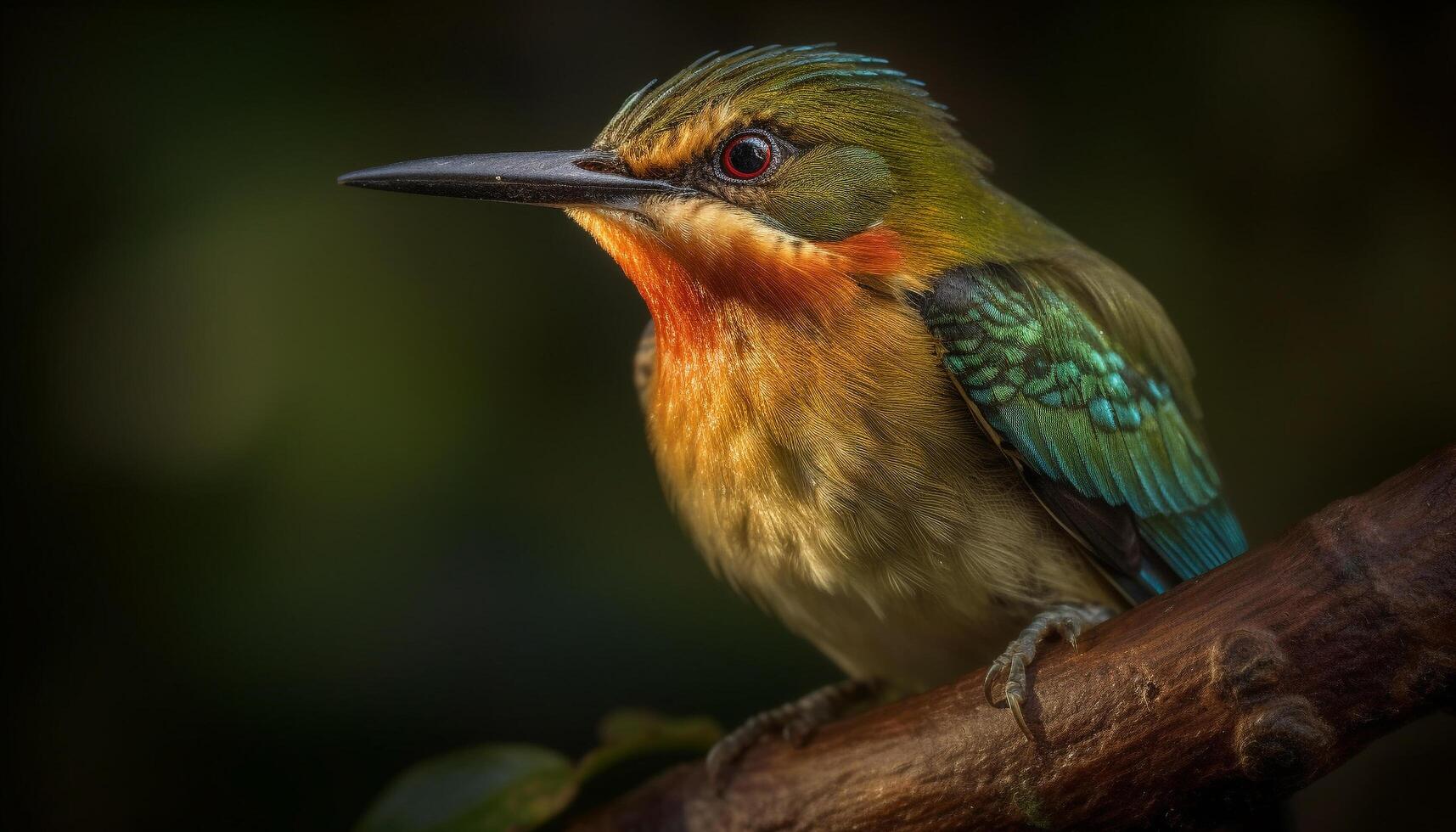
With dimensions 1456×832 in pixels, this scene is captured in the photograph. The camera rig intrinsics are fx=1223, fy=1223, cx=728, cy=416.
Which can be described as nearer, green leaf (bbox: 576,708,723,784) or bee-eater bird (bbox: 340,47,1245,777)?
bee-eater bird (bbox: 340,47,1245,777)

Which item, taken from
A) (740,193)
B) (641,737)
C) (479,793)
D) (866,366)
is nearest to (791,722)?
(641,737)

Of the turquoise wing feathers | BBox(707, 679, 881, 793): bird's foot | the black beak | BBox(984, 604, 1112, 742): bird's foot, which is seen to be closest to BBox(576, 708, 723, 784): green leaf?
BBox(707, 679, 881, 793): bird's foot

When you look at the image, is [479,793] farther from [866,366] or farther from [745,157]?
[745,157]

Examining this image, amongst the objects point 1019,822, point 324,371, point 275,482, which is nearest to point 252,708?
point 275,482

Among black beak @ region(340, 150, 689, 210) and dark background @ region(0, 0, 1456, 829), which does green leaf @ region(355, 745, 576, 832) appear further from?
black beak @ region(340, 150, 689, 210)

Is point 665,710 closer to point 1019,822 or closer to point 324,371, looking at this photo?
point 324,371

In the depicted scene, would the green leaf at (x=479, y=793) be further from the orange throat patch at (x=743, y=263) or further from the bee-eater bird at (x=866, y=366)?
the orange throat patch at (x=743, y=263)

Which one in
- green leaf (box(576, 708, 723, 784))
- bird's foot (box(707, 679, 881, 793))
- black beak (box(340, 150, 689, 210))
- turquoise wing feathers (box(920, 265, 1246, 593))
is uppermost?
black beak (box(340, 150, 689, 210))

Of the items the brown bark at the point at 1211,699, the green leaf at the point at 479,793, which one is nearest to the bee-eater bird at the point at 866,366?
the brown bark at the point at 1211,699
